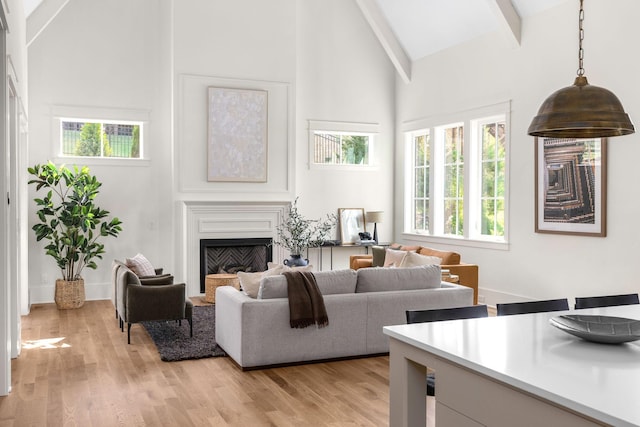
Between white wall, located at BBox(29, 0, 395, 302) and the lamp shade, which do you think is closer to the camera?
white wall, located at BBox(29, 0, 395, 302)

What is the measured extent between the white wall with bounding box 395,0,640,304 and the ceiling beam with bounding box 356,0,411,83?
58cm

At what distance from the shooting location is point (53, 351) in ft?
18.4

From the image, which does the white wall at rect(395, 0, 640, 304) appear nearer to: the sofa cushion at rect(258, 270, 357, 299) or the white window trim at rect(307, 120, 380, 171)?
the white window trim at rect(307, 120, 380, 171)

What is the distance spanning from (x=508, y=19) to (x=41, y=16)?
19.4 feet

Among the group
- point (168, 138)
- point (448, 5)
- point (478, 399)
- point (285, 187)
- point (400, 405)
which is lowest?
point (400, 405)

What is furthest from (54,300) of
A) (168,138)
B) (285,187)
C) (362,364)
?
(362,364)

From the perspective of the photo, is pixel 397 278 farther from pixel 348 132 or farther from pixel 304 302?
pixel 348 132

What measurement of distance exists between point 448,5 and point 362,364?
18.0ft

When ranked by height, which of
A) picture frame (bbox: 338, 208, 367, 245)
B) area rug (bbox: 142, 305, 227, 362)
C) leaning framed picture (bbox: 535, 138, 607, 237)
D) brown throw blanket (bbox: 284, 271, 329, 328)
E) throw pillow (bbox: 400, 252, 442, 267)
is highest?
leaning framed picture (bbox: 535, 138, 607, 237)

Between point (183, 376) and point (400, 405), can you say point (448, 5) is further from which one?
point (400, 405)

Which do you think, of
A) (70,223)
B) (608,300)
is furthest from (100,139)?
(608,300)

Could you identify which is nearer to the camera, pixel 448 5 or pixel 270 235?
pixel 448 5

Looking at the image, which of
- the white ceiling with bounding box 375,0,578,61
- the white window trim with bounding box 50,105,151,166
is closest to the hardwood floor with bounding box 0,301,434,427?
the white window trim with bounding box 50,105,151,166

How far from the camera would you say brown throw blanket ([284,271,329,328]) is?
4957 mm
